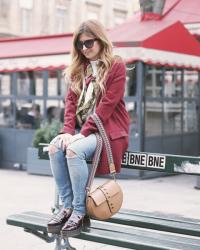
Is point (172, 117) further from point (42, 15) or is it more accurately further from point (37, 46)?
point (42, 15)

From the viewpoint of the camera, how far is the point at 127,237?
3459 mm

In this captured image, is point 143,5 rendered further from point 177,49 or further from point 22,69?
point 22,69

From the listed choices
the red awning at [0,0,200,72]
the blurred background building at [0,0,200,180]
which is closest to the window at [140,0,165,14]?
the blurred background building at [0,0,200,180]

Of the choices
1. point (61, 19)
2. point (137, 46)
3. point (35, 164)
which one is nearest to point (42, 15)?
point (61, 19)

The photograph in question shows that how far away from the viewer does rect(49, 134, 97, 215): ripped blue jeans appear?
3.53 m

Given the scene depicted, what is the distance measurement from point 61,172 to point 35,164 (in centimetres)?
663

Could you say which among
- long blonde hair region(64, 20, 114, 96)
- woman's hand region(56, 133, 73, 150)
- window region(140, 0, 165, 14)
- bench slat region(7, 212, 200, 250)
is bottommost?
bench slat region(7, 212, 200, 250)

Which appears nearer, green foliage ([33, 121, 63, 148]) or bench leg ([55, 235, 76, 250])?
bench leg ([55, 235, 76, 250])

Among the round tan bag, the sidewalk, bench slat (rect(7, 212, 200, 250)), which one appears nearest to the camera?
bench slat (rect(7, 212, 200, 250))

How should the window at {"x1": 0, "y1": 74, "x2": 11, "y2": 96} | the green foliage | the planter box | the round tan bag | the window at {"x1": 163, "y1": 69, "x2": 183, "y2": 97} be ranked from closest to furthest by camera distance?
the round tan bag → the green foliage → the planter box → the window at {"x1": 163, "y1": 69, "x2": 183, "y2": 97} → the window at {"x1": 0, "y1": 74, "x2": 11, "y2": 96}

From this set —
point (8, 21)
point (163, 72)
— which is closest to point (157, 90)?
point (163, 72)

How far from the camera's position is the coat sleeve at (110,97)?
3654mm

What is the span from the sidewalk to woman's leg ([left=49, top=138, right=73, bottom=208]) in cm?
134

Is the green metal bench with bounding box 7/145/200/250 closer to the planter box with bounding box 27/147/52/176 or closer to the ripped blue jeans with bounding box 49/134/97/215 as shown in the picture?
the ripped blue jeans with bounding box 49/134/97/215
